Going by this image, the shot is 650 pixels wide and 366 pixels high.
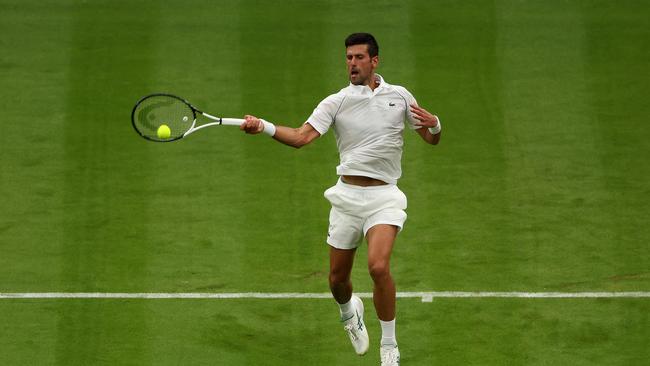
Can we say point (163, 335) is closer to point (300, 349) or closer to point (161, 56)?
point (300, 349)

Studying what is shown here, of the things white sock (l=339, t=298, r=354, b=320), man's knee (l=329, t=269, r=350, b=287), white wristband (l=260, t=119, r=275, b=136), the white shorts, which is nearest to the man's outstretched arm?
white wristband (l=260, t=119, r=275, b=136)

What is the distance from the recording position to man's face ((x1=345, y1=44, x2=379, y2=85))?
1132 cm

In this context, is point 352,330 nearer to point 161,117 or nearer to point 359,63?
point 359,63

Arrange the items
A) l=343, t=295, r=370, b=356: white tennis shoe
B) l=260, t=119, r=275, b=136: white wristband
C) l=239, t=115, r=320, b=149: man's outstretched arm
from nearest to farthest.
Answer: l=239, t=115, r=320, b=149: man's outstretched arm < l=260, t=119, r=275, b=136: white wristband < l=343, t=295, r=370, b=356: white tennis shoe

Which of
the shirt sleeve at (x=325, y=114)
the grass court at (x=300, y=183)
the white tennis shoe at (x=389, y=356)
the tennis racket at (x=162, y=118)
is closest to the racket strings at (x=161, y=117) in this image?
the tennis racket at (x=162, y=118)

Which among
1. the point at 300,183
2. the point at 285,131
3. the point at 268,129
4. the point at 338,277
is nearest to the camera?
the point at 268,129

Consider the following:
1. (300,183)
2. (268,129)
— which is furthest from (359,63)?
(300,183)

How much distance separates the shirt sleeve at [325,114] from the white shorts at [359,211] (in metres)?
0.54

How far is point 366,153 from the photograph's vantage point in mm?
11352

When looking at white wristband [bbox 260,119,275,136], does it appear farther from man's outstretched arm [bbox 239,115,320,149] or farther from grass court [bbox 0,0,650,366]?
grass court [bbox 0,0,650,366]

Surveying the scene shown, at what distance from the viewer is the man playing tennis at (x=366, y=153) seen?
11.3 metres

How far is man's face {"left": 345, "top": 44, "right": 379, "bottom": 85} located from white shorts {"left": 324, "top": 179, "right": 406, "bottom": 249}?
888mm

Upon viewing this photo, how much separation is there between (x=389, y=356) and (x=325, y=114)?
2.06 meters

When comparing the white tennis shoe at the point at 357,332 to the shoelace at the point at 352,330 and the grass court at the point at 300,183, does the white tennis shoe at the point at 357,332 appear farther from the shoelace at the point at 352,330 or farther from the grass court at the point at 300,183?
the grass court at the point at 300,183
